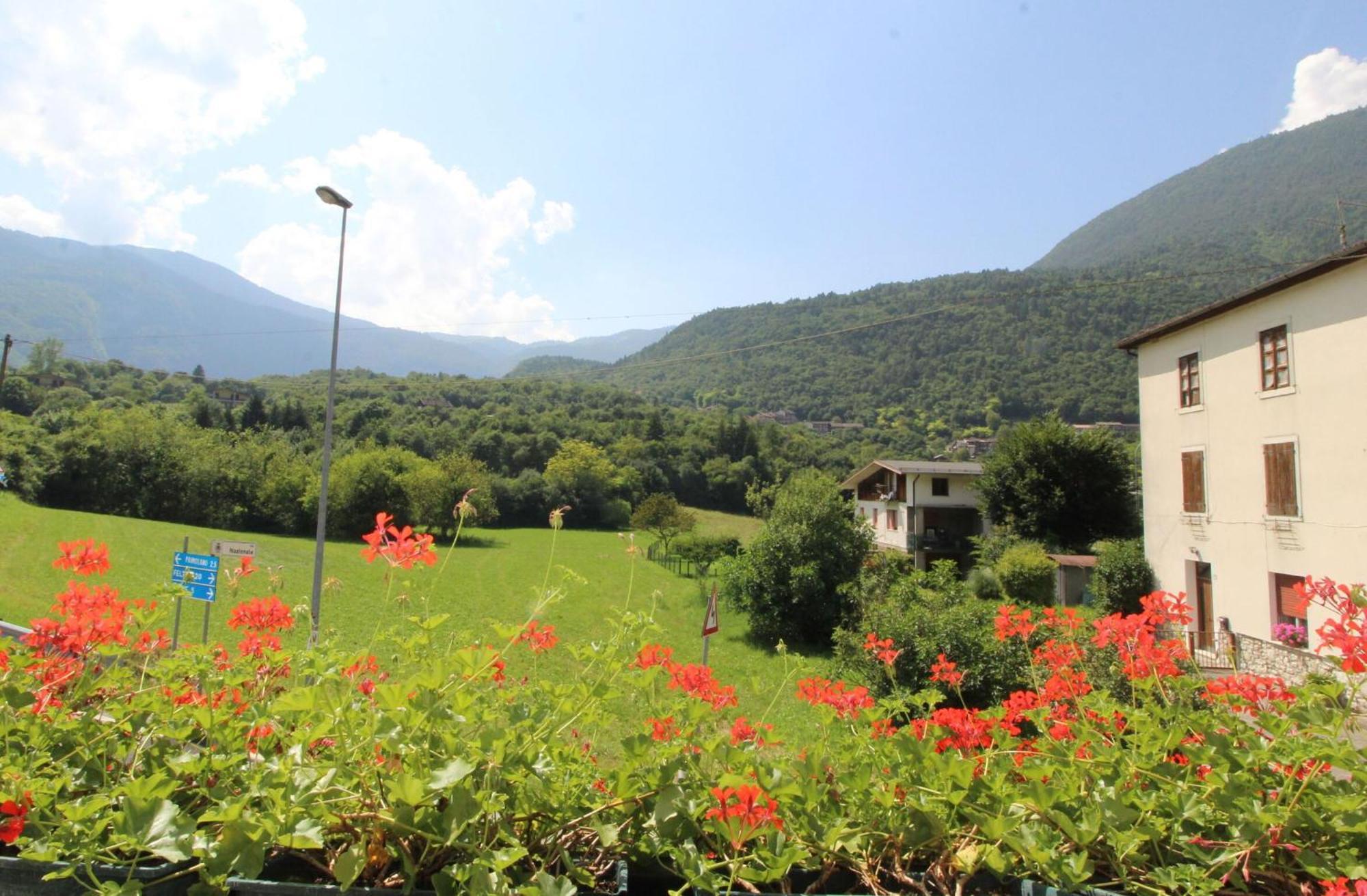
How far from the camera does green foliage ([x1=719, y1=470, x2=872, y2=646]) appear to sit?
22.0 meters

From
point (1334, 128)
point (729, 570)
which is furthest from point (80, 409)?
point (1334, 128)

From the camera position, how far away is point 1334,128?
378 ft

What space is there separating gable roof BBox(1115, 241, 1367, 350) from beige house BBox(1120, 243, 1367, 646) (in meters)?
0.03

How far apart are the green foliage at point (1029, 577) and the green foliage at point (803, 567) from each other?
5176 mm

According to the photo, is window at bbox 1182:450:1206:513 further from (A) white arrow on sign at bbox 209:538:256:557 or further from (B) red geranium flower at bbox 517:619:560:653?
(A) white arrow on sign at bbox 209:538:256:557

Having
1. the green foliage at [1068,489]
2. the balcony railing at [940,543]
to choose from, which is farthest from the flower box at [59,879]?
the balcony railing at [940,543]

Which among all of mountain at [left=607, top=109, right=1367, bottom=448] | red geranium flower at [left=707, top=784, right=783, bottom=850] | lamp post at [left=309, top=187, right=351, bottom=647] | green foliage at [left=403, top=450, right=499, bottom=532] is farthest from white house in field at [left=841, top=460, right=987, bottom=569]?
red geranium flower at [left=707, top=784, right=783, bottom=850]

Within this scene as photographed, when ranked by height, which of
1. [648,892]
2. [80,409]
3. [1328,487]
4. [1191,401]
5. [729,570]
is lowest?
[729,570]

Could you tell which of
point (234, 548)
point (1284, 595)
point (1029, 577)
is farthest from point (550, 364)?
point (234, 548)

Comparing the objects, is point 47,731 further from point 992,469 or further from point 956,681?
point 992,469

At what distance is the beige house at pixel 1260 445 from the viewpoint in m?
12.2

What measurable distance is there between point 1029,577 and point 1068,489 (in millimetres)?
6618

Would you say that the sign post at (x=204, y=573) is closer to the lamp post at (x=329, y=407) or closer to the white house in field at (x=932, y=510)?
the lamp post at (x=329, y=407)

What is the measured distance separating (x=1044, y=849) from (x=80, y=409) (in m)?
80.7
